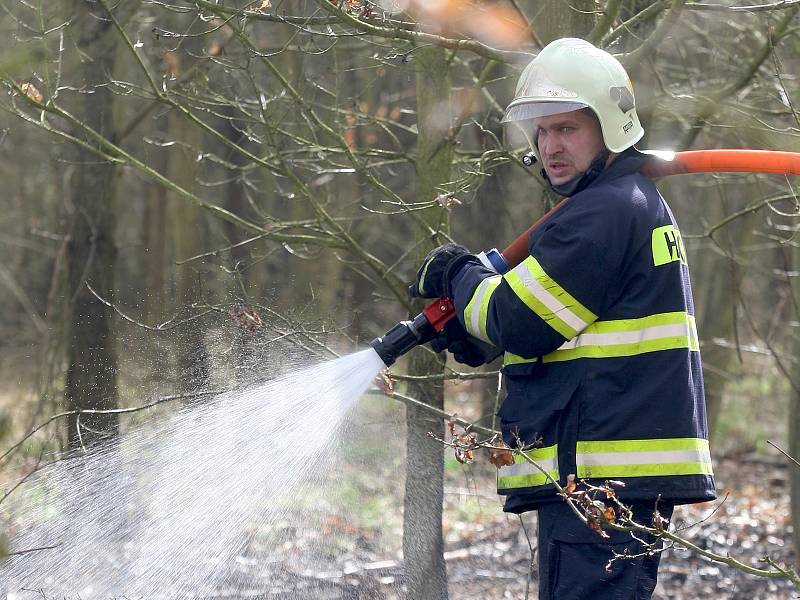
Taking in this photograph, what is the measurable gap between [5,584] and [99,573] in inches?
22.0

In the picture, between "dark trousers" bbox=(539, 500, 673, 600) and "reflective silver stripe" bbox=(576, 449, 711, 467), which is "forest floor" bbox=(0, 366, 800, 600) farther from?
A: "reflective silver stripe" bbox=(576, 449, 711, 467)

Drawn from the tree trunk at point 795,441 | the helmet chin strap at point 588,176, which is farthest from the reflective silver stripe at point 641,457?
the tree trunk at point 795,441

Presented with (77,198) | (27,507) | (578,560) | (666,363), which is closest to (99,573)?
(27,507)

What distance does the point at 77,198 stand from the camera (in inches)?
290

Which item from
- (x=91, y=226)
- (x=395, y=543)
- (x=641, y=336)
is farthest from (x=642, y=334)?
(x=91, y=226)

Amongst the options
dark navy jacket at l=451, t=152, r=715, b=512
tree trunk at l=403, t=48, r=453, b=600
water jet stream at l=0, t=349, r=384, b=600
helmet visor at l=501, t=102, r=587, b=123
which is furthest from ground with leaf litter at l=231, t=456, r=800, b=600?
Result: helmet visor at l=501, t=102, r=587, b=123

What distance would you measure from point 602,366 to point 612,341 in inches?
3.3

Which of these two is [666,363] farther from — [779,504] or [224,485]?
[779,504]

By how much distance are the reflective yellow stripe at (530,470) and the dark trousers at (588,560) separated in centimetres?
12

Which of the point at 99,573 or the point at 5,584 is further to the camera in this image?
the point at 99,573

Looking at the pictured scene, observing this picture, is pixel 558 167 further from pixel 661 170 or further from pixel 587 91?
pixel 661 170

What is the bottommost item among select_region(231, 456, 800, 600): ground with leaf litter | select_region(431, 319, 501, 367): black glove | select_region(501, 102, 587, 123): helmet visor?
select_region(231, 456, 800, 600): ground with leaf litter

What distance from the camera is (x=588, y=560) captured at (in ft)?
10.00

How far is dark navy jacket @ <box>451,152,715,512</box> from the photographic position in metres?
2.94
